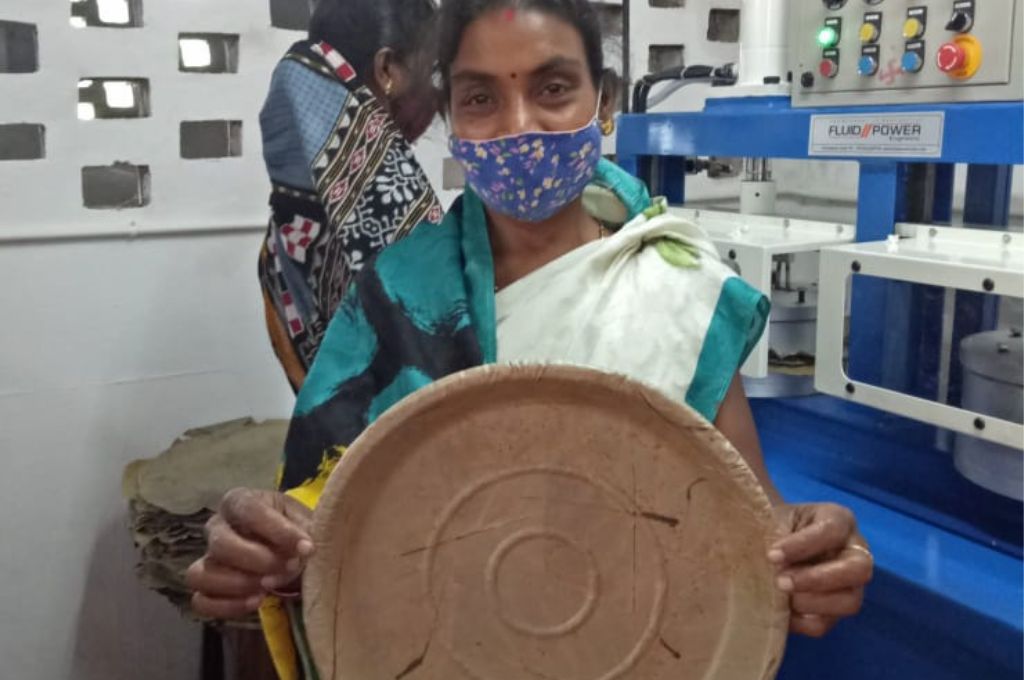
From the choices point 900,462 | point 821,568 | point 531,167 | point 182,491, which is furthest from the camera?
point 182,491

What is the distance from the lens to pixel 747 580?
85 centimetres

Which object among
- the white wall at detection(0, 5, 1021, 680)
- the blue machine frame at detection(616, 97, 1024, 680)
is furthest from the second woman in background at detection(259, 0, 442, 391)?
the blue machine frame at detection(616, 97, 1024, 680)

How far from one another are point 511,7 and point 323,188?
0.84m

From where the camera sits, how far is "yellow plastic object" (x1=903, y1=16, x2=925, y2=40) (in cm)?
130

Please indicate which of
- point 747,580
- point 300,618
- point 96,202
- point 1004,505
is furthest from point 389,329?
point 96,202

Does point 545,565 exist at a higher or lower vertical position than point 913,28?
lower

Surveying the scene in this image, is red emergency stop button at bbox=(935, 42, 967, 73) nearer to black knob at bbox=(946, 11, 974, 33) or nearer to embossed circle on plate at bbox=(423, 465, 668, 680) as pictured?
black knob at bbox=(946, 11, 974, 33)

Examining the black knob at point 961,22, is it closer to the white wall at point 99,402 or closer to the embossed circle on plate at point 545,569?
the embossed circle on plate at point 545,569

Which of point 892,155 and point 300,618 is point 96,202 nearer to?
point 300,618

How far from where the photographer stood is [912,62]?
130cm

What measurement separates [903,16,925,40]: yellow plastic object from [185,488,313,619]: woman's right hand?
3.18ft

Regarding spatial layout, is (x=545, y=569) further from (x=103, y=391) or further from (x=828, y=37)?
(x=103, y=391)

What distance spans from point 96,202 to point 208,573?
124 centimetres

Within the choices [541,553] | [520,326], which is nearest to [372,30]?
[520,326]
